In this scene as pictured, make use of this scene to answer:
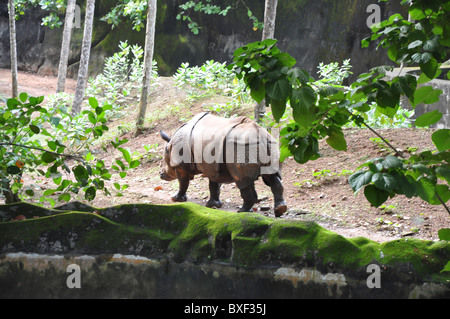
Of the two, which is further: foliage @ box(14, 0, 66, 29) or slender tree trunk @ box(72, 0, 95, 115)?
foliage @ box(14, 0, 66, 29)

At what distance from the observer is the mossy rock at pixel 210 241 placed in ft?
10.4

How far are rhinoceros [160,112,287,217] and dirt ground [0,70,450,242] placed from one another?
2.19 ft

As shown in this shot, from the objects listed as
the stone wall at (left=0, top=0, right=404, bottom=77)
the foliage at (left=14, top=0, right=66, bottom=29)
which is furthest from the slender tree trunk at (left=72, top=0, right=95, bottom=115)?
the stone wall at (left=0, top=0, right=404, bottom=77)

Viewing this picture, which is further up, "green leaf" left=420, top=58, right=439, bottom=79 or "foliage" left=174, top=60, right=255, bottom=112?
"foliage" left=174, top=60, right=255, bottom=112

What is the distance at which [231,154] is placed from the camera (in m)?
6.05

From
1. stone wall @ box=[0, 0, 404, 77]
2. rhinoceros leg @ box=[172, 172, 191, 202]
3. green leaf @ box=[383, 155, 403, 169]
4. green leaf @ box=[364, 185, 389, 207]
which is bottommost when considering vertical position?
rhinoceros leg @ box=[172, 172, 191, 202]

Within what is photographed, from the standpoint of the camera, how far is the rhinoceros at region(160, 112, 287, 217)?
5.96 meters

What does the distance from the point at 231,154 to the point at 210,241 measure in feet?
8.61

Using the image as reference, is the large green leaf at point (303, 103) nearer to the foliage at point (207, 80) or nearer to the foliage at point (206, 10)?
the foliage at point (207, 80)

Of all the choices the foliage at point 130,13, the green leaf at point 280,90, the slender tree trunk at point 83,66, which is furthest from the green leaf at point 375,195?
the foliage at point 130,13

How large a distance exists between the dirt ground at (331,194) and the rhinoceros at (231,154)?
0.67m

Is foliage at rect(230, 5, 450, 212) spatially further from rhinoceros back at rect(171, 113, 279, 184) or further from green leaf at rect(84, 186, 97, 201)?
rhinoceros back at rect(171, 113, 279, 184)

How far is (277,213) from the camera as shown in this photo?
241 inches

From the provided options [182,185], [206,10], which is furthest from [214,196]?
[206,10]
